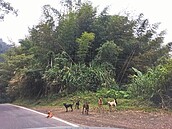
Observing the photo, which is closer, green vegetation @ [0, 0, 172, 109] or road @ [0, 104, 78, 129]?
road @ [0, 104, 78, 129]

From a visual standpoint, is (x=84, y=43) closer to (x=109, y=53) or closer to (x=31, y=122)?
(x=109, y=53)

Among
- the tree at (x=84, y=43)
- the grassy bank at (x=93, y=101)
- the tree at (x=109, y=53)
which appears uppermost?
the tree at (x=84, y=43)

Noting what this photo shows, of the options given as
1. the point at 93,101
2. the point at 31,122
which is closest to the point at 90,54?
the point at 93,101

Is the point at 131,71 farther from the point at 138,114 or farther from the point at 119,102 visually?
the point at 138,114

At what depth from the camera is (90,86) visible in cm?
2303

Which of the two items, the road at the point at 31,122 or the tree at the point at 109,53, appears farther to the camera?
the tree at the point at 109,53

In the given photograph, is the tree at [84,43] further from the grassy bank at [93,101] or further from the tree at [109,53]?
the grassy bank at [93,101]

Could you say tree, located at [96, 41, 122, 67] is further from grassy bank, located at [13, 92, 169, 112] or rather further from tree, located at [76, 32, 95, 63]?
grassy bank, located at [13, 92, 169, 112]

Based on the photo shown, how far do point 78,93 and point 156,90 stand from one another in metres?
6.77

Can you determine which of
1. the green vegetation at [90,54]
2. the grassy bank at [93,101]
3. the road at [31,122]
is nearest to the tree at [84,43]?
the green vegetation at [90,54]

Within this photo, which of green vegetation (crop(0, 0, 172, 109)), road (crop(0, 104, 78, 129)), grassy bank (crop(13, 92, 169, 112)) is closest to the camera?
road (crop(0, 104, 78, 129))

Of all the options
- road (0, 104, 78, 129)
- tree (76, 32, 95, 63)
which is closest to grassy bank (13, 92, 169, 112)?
tree (76, 32, 95, 63)

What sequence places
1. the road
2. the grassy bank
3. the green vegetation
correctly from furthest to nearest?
the green vegetation → the grassy bank → the road

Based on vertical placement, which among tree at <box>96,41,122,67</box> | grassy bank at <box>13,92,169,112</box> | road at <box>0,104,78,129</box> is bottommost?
road at <box>0,104,78,129</box>
